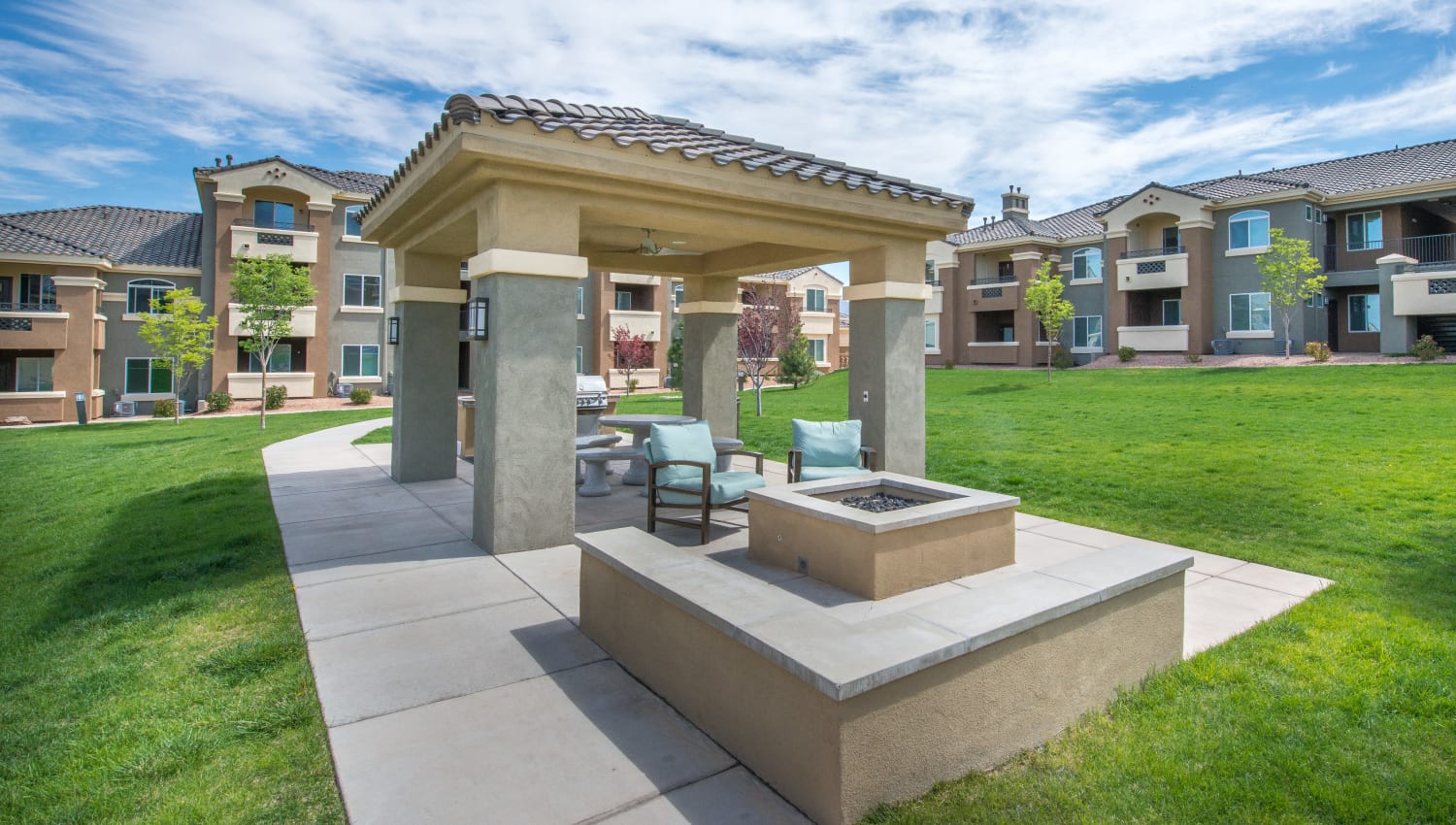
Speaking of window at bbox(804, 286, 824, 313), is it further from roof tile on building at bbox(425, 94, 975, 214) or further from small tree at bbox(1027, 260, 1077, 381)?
roof tile on building at bbox(425, 94, 975, 214)

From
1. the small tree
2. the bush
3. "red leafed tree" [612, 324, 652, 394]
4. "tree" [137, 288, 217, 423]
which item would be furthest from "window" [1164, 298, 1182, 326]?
"tree" [137, 288, 217, 423]

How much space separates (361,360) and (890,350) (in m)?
29.1

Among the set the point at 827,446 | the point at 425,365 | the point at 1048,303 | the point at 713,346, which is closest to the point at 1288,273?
the point at 1048,303

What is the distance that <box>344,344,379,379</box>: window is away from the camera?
31625 millimetres

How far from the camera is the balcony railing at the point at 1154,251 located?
29.0 metres

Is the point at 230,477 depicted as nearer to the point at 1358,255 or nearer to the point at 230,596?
the point at 230,596

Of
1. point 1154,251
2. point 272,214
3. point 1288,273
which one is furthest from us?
point 272,214

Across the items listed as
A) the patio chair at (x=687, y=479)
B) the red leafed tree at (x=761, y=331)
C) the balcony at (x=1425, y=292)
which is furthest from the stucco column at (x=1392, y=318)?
the patio chair at (x=687, y=479)

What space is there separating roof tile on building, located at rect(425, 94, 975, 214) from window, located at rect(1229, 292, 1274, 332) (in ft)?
79.1

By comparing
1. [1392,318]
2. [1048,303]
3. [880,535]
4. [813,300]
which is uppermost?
[813,300]

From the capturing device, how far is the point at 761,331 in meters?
26.8

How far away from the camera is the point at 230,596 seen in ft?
17.9

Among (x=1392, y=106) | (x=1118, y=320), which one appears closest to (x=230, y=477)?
(x=1392, y=106)

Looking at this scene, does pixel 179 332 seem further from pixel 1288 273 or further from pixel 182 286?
pixel 1288 273
